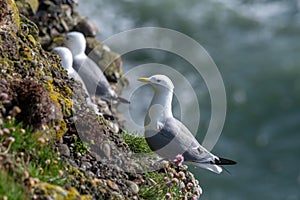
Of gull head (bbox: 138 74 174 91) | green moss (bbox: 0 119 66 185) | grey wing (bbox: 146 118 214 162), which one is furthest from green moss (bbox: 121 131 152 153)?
green moss (bbox: 0 119 66 185)

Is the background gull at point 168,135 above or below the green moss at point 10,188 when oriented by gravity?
above

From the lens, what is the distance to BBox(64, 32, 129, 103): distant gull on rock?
1202 centimetres

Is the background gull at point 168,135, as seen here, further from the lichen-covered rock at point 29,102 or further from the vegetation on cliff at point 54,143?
the lichen-covered rock at point 29,102

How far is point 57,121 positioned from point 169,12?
17.2m

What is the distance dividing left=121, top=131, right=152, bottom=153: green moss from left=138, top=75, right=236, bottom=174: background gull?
0.06 meters

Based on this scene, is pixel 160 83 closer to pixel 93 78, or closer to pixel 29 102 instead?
pixel 29 102

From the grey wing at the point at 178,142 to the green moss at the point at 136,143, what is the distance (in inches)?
5.6

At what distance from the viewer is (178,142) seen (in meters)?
7.91

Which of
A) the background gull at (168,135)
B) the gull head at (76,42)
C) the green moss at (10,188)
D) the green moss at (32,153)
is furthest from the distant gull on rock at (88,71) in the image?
the green moss at (10,188)

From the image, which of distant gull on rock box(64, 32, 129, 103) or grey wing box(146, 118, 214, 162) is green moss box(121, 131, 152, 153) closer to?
grey wing box(146, 118, 214, 162)

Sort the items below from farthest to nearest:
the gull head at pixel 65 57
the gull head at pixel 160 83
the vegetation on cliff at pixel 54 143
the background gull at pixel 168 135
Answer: the gull head at pixel 65 57, the gull head at pixel 160 83, the background gull at pixel 168 135, the vegetation on cliff at pixel 54 143

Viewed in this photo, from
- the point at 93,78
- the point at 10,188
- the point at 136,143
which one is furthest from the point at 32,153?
the point at 93,78

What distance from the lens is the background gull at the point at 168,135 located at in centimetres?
771

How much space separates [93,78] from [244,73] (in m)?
8.89
